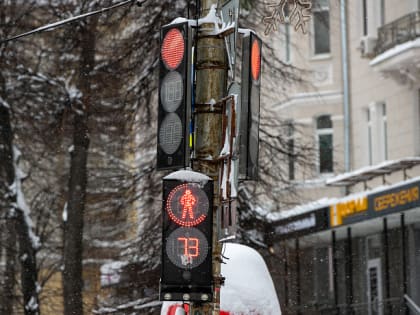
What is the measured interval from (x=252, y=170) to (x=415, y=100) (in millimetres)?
21865

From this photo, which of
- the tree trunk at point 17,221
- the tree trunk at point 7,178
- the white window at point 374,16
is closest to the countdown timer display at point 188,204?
the tree trunk at point 17,221

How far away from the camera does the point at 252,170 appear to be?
962 centimetres

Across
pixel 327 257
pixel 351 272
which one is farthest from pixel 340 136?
pixel 351 272

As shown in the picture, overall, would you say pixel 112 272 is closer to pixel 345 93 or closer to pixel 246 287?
pixel 246 287

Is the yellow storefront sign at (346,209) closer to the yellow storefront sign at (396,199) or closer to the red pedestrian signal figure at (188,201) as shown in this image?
the yellow storefront sign at (396,199)

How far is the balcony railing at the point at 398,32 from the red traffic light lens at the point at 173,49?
65.3ft

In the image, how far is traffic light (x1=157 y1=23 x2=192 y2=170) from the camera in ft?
31.0

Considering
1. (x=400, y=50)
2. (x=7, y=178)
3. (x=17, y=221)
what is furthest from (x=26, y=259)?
(x=400, y=50)

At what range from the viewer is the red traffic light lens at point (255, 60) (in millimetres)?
9703

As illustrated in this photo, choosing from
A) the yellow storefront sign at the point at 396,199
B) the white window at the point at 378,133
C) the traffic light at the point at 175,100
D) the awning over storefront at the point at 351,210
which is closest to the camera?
the traffic light at the point at 175,100

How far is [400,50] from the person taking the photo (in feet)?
96.9

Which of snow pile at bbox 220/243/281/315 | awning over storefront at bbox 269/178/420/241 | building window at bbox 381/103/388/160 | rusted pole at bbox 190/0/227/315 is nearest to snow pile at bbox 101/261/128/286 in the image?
awning over storefront at bbox 269/178/420/241

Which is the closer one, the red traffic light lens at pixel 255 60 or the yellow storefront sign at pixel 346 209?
the red traffic light lens at pixel 255 60

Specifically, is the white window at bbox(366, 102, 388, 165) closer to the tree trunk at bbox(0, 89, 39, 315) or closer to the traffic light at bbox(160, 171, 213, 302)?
the tree trunk at bbox(0, 89, 39, 315)
